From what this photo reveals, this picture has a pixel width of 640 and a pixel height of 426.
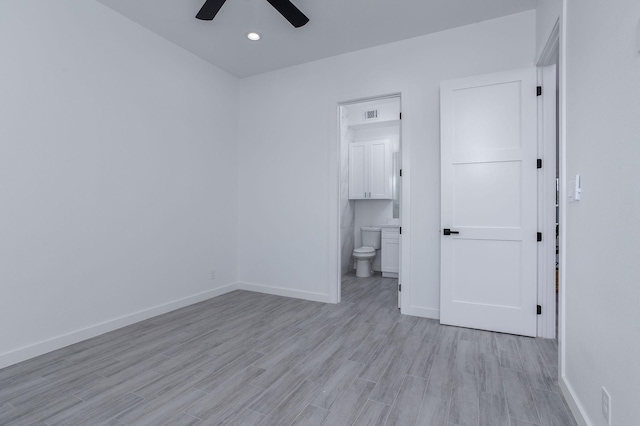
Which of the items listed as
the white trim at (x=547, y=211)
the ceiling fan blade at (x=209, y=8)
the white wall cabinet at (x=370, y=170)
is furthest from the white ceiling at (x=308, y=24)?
the white wall cabinet at (x=370, y=170)

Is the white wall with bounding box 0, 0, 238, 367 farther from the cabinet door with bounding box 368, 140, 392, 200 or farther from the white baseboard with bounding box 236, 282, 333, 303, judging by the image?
the cabinet door with bounding box 368, 140, 392, 200

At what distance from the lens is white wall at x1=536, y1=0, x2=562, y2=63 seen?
216 centimetres

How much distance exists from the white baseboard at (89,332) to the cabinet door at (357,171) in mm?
3048

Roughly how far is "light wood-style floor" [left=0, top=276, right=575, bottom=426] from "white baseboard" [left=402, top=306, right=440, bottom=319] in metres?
0.11

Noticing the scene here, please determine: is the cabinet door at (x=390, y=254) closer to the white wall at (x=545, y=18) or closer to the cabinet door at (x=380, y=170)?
the cabinet door at (x=380, y=170)

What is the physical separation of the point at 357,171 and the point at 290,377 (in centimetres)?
413

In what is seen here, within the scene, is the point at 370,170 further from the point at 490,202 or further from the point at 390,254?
the point at 490,202

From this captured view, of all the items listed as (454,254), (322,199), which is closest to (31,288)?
(322,199)

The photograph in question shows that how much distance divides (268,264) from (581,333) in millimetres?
3348

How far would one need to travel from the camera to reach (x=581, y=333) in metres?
1.63

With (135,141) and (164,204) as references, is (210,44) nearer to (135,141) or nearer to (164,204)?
(135,141)

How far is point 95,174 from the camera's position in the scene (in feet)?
9.19

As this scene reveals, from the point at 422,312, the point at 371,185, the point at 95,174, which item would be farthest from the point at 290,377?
the point at 371,185

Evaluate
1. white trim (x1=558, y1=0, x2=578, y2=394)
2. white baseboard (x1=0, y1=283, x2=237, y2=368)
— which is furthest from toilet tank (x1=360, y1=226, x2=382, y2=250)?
white trim (x1=558, y1=0, x2=578, y2=394)
